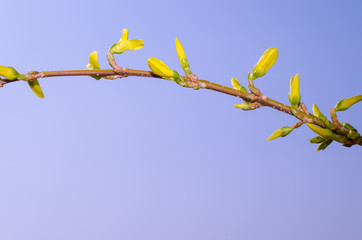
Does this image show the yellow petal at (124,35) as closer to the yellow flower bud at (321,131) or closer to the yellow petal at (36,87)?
the yellow petal at (36,87)

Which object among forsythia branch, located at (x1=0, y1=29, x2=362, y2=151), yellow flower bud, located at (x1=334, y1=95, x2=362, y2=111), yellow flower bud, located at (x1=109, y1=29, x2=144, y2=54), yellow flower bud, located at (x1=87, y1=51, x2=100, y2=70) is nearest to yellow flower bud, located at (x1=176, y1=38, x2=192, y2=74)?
forsythia branch, located at (x1=0, y1=29, x2=362, y2=151)

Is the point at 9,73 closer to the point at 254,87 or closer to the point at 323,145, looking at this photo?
the point at 254,87

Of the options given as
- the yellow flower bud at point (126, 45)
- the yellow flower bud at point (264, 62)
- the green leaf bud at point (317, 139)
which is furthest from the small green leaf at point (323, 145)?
the yellow flower bud at point (126, 45)

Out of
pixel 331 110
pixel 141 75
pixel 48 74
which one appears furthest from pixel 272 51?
pixel 48 74

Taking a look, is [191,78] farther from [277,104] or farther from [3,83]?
[3,83]

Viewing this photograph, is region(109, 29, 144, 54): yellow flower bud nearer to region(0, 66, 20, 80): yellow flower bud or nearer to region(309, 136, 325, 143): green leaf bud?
region(0, 66, 20, 80): yellow flower bud
